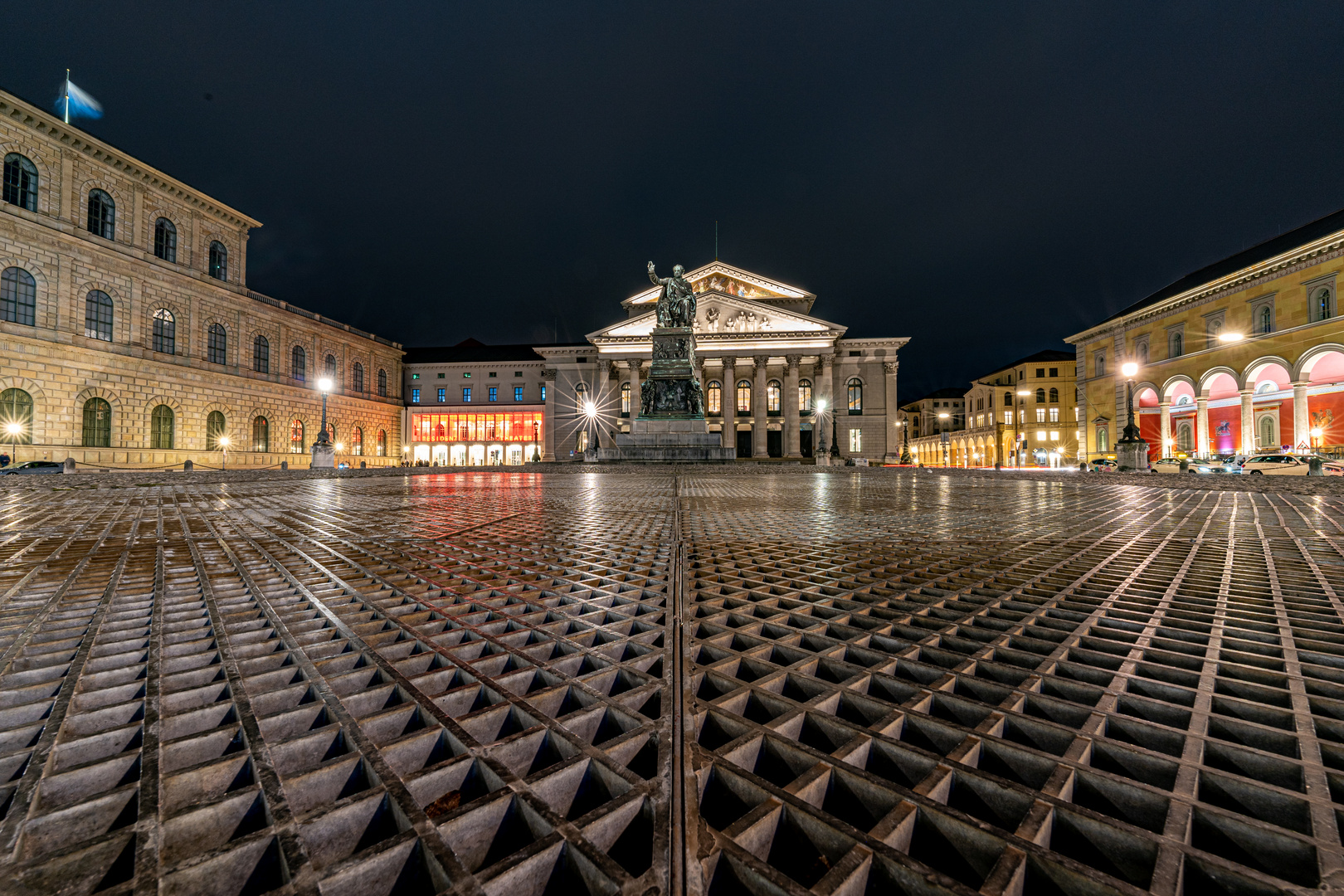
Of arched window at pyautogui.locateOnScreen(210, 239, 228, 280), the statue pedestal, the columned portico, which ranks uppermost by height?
arched window at pyautogui.locateOnScreen(210, 239, 228, 280)

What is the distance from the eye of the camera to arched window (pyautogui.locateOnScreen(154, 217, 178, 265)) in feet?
103

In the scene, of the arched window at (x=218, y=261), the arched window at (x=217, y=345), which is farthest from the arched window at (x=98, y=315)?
the arched window at (x=218, y=261)

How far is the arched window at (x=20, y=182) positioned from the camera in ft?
80.6

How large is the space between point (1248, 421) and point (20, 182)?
6903 centimetres

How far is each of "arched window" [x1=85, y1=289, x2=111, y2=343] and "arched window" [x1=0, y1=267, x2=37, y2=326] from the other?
201 cm

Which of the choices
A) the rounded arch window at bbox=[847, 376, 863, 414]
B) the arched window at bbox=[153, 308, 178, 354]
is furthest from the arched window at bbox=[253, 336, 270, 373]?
the rounded arch window at bbox=[847, 376, 863, 414]

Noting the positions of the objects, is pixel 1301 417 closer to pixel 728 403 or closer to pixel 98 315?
pixel 728 403

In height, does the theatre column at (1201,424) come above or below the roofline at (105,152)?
below

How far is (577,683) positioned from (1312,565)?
13.9 feet

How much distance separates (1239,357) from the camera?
32.3 m

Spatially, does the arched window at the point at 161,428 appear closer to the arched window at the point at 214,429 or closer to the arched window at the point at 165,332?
the arched window at the point at 214,429

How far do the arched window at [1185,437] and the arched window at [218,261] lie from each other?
2738 inches

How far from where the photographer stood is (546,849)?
0.75 meters

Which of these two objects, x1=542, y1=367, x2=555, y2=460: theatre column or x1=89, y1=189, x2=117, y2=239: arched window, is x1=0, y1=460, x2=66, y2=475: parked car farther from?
x1=542, y1=367, x2=555, y2=460: theatre column
